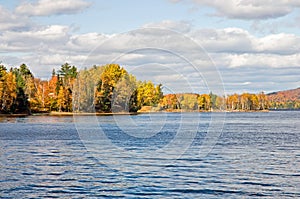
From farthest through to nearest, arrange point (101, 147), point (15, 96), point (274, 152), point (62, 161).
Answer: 1. point (15, 96)
2. point (101, 147)
3. point (274, 152)
4. point (62, 161)

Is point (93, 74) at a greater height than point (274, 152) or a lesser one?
greater

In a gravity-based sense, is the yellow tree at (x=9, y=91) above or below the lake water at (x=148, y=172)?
above

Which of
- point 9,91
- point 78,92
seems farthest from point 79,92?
point 9,91

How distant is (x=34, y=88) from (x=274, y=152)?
12218 cm

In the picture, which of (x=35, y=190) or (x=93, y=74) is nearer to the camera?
(x=35, y=190)

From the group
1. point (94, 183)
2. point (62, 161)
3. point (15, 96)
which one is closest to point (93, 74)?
point (15, 96)

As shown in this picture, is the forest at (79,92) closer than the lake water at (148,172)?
No

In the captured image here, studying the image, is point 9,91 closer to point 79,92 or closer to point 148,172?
point 79,92

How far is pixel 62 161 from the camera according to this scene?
3641cm

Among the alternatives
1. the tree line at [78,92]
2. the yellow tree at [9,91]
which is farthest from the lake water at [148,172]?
the yellow tree at [9,91]

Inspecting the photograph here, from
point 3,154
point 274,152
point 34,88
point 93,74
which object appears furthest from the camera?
point 34,88

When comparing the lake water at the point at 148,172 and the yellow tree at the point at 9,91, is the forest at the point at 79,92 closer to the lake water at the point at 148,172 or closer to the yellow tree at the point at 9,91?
the yellow tree at the point at 9,91

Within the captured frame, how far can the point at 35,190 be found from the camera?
25422 millimetres

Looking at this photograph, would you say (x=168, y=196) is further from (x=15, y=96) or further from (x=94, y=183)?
(x=15, y=96)
